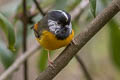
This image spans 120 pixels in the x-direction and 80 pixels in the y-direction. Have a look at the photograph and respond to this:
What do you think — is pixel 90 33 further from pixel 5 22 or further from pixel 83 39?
pixel 5 22

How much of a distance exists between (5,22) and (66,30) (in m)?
0.39

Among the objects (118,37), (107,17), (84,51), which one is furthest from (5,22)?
(84,51)

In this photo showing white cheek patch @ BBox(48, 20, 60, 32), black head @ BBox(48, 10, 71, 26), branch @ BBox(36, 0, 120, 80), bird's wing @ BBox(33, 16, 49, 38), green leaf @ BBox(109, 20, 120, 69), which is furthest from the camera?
green leaf @ BBox(109, 20, 120, 69)

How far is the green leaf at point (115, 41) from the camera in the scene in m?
2.65

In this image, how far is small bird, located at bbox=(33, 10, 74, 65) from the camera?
2144mm

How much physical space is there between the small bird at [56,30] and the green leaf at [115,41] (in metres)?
0.50

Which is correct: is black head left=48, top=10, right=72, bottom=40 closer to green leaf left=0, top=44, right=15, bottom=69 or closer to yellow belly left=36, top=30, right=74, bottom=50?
yellow belly left=36, top=30, right=74, bottom=50

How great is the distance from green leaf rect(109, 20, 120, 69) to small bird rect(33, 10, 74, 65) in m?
0.50

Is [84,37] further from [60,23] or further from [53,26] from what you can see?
[53,26]

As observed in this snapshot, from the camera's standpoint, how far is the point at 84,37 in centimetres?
186

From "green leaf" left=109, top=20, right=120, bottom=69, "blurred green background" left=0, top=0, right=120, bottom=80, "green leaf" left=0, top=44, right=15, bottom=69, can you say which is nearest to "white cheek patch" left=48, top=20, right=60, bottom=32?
"blurred green background" left=0, top=0, right=120, bottom=80

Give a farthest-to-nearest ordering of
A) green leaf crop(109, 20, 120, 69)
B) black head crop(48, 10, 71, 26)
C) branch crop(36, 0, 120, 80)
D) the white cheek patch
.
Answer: green leaf crop(109, 20, 120, 69) < the white cheek patch < black head crop(48, 10, 71, 26) < branch crop(36, 0, 120, 80)

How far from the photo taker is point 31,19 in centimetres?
281

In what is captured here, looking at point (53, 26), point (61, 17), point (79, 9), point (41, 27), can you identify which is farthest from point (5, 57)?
point (79, 9)
